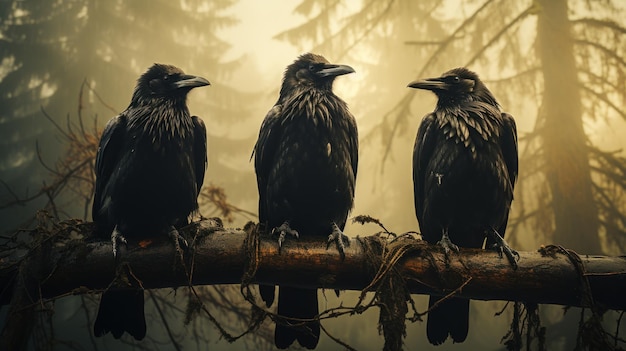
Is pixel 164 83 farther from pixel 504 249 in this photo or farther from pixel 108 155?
pixel 504 249

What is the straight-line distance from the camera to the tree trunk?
7027mm

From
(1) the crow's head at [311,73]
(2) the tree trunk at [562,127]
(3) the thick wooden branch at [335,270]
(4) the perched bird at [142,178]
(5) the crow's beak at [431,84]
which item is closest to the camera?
(3) the thick wooden branch at [335,270]

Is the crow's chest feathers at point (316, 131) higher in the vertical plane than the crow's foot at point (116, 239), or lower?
higher

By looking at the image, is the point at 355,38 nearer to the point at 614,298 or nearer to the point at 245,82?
the point at 245,82

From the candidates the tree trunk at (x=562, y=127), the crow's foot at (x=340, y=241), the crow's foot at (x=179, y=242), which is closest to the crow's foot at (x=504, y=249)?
the crow's foot at (x=340, y=241)

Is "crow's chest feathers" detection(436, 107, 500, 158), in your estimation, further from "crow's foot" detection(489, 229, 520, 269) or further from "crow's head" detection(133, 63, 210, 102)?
"crow's head" detection(133, 63, 210, 102)

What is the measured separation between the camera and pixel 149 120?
2873 mm

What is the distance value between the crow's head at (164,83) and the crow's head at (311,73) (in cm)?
79

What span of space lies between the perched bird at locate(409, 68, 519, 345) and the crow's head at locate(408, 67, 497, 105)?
8cm

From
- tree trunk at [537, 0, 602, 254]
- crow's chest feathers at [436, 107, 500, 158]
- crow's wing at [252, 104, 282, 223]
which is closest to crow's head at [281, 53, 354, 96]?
crow's wing at [252, 104, 282, 223]

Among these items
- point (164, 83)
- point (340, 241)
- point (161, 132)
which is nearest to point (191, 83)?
point (164, 83)

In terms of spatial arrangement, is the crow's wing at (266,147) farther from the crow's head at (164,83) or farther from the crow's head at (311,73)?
the crow's head at (164,83)

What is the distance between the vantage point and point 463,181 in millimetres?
2732

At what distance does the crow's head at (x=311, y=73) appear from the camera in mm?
3279
